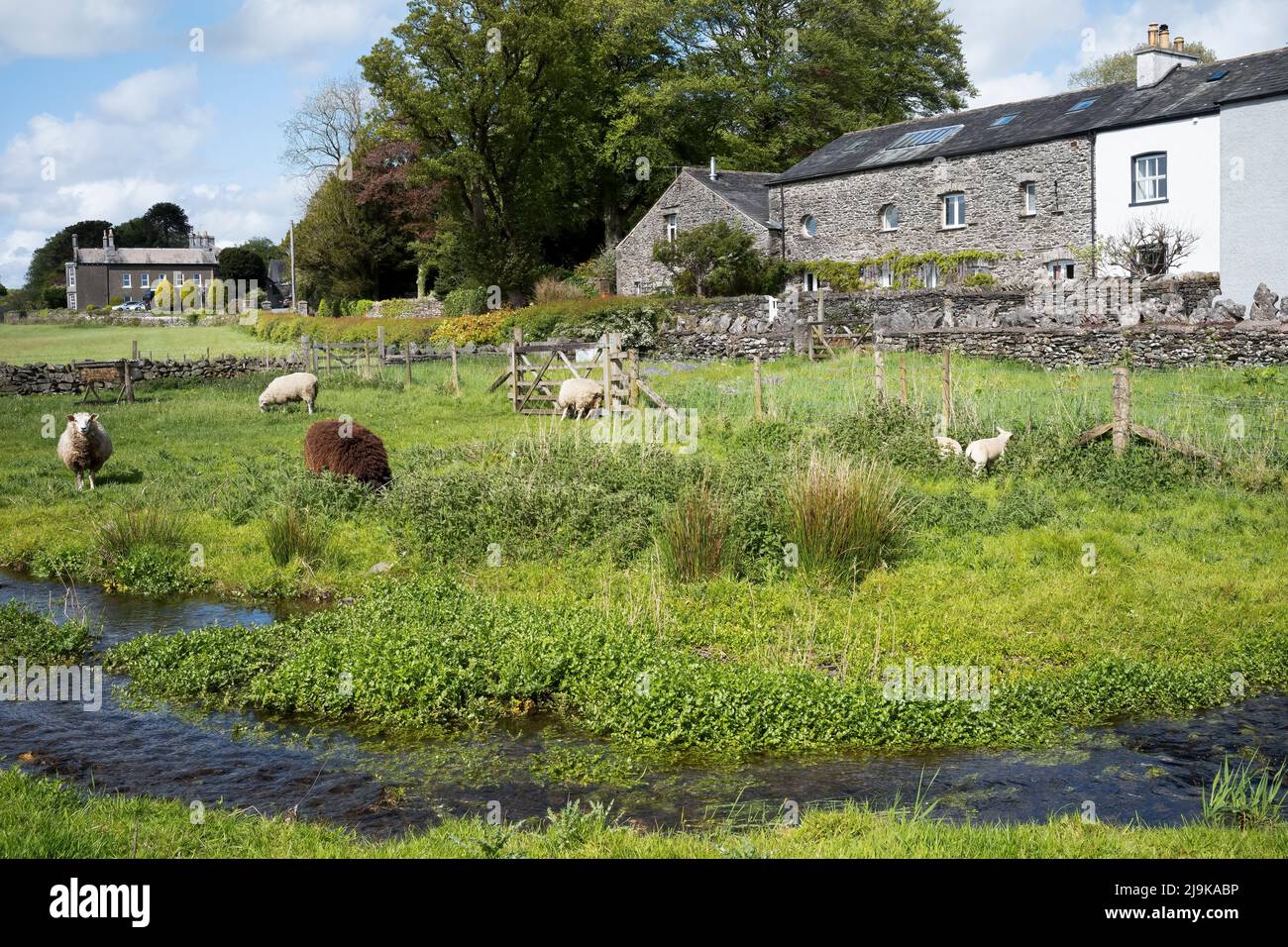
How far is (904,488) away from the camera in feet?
47.9

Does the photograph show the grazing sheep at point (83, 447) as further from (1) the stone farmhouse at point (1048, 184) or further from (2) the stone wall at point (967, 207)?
(2) the stone wall at point (967, 207)

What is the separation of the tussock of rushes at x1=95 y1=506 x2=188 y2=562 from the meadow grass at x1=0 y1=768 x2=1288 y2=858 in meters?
7.39

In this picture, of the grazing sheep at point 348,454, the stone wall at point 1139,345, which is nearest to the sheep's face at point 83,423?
the grazing sheep at point 348,454

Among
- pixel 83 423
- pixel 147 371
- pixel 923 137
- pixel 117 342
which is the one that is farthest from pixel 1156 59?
pixel 117 342

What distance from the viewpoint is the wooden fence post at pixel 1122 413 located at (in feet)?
50.4

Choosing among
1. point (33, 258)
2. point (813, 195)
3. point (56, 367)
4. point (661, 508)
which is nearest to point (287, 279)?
point (33, 258)

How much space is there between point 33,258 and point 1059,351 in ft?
407

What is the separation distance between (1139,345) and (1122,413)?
13.4 m

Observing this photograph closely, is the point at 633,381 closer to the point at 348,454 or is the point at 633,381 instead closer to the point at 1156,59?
the point at 348,454

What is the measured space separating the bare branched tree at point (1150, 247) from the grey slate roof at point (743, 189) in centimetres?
1664

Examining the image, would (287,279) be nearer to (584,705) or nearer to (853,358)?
(853,358)

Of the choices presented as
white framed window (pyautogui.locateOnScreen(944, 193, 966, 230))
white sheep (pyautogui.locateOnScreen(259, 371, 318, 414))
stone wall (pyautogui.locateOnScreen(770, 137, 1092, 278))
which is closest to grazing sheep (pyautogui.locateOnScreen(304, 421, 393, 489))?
white sheep (pyautogui.locateOnScreen(259, 371, 318, 414))

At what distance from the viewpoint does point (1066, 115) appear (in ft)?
139

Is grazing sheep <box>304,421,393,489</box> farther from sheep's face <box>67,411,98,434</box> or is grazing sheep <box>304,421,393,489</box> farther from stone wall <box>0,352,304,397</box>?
stone wall <box>0,352,304,397</box>
